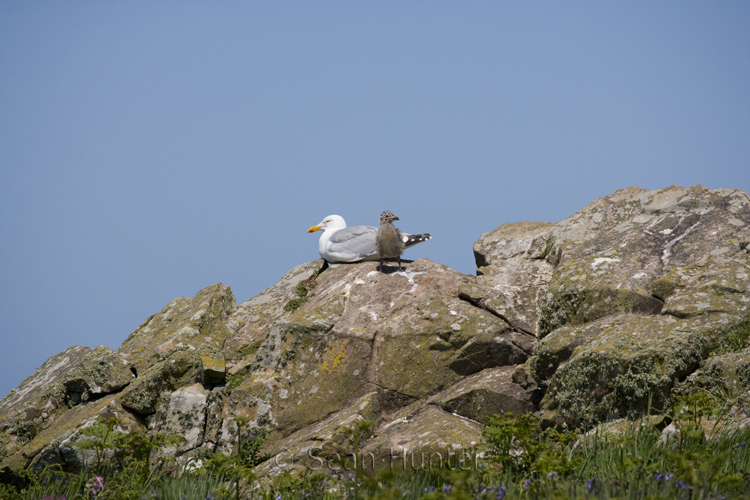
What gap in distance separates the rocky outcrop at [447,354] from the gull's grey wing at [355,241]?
1.61ft

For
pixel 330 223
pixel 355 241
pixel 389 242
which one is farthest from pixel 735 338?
pixel 330 223

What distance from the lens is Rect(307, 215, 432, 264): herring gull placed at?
32.6 feet

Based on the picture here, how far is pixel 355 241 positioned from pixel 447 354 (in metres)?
3.24

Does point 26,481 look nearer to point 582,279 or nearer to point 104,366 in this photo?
point 104,366

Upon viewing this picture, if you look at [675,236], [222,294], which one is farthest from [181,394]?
[675,236]

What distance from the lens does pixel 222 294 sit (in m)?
10.5

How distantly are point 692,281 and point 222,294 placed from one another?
746cm

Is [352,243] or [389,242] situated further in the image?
[352,243]

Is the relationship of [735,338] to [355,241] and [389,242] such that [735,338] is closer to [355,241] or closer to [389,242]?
[389,242]

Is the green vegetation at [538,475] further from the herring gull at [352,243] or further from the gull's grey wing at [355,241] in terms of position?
the gull's grey wing at [355,241]

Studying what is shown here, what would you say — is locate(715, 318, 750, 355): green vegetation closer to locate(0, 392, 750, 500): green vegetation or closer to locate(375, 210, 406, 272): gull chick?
locate(0, 392, 750, 500): green vegetation

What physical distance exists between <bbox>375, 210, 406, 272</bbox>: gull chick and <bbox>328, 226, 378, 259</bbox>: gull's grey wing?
488 millimetres

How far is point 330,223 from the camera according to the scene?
38.4 feet

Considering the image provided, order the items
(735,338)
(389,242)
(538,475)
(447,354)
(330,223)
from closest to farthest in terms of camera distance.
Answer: (538,475), (735,338), (447,354), (389,242), (330,223)
